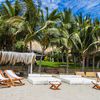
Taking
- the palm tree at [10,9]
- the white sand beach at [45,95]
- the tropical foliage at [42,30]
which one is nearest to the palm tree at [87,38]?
the tropical foliage at [42,30]

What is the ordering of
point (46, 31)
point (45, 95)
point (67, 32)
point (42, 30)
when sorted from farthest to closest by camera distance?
point (67, 32), point (46, 31), point (42, 30), point (45, 95)

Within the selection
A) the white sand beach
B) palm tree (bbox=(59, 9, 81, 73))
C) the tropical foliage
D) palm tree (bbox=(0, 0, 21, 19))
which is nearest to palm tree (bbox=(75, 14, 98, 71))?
the tropical foliage

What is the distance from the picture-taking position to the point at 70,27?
2708 centimetres

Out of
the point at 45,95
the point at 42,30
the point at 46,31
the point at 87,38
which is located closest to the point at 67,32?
the point at 87,38

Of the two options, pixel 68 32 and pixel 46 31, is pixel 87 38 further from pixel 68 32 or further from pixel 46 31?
pixel 46 31

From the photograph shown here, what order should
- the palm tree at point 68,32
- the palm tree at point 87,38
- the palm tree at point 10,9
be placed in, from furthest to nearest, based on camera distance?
the palm tree at point 87,38
the palm tree at point 10,9
the palm tree at point 68,32

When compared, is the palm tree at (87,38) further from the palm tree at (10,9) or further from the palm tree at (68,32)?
the palm tree at (10,9)

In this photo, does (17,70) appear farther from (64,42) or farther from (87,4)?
(87,4)

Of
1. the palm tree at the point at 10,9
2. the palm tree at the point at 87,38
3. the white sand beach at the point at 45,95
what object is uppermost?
the palm tree at the point at 10,9

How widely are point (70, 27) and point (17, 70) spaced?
7857mm

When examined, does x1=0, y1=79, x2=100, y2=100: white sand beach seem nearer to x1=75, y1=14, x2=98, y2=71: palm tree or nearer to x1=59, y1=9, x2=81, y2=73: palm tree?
x1=59, y1=9, x2=81, y2=73: palm tree

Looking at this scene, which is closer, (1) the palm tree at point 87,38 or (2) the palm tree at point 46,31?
(2) the palm tree at point 46,31

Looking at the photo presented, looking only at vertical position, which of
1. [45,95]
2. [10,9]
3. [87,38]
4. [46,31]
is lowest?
[45,95]

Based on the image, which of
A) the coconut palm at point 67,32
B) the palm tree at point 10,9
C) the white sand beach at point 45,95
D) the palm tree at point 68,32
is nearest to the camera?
the white sand beach at point 45,95
